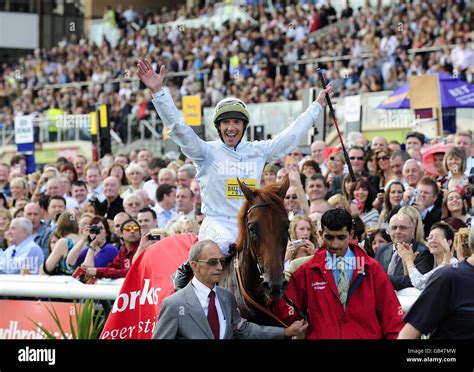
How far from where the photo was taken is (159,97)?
8.37 m

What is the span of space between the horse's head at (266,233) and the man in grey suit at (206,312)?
0.77ft

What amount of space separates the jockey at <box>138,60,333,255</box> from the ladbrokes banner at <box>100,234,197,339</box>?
509mm

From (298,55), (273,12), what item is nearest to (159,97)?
(298,55)

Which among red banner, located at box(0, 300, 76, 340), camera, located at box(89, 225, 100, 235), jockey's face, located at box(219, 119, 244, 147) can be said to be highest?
jockey's face, located at box(219, 119, 244, 147)

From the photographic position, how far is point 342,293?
25.0 ft

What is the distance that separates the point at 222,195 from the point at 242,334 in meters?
1.27

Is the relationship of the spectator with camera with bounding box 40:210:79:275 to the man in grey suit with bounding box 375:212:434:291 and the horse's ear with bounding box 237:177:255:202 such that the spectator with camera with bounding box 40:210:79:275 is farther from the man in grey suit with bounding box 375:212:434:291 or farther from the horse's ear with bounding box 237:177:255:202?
the horse's ear with bounding box 237:177:255:202

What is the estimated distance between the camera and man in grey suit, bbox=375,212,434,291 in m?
9.52

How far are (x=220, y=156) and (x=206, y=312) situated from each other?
4.81 ft

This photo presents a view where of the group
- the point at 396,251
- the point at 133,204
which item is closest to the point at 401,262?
the point at 396,251

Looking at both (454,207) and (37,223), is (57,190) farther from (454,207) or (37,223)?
(454,207)

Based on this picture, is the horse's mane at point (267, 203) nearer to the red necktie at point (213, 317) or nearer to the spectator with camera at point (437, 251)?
the red necktie at point (213, 317)

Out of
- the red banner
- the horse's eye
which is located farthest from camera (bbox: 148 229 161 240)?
the horse's eye

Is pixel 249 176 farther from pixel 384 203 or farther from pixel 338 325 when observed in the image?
pixel 384 203
